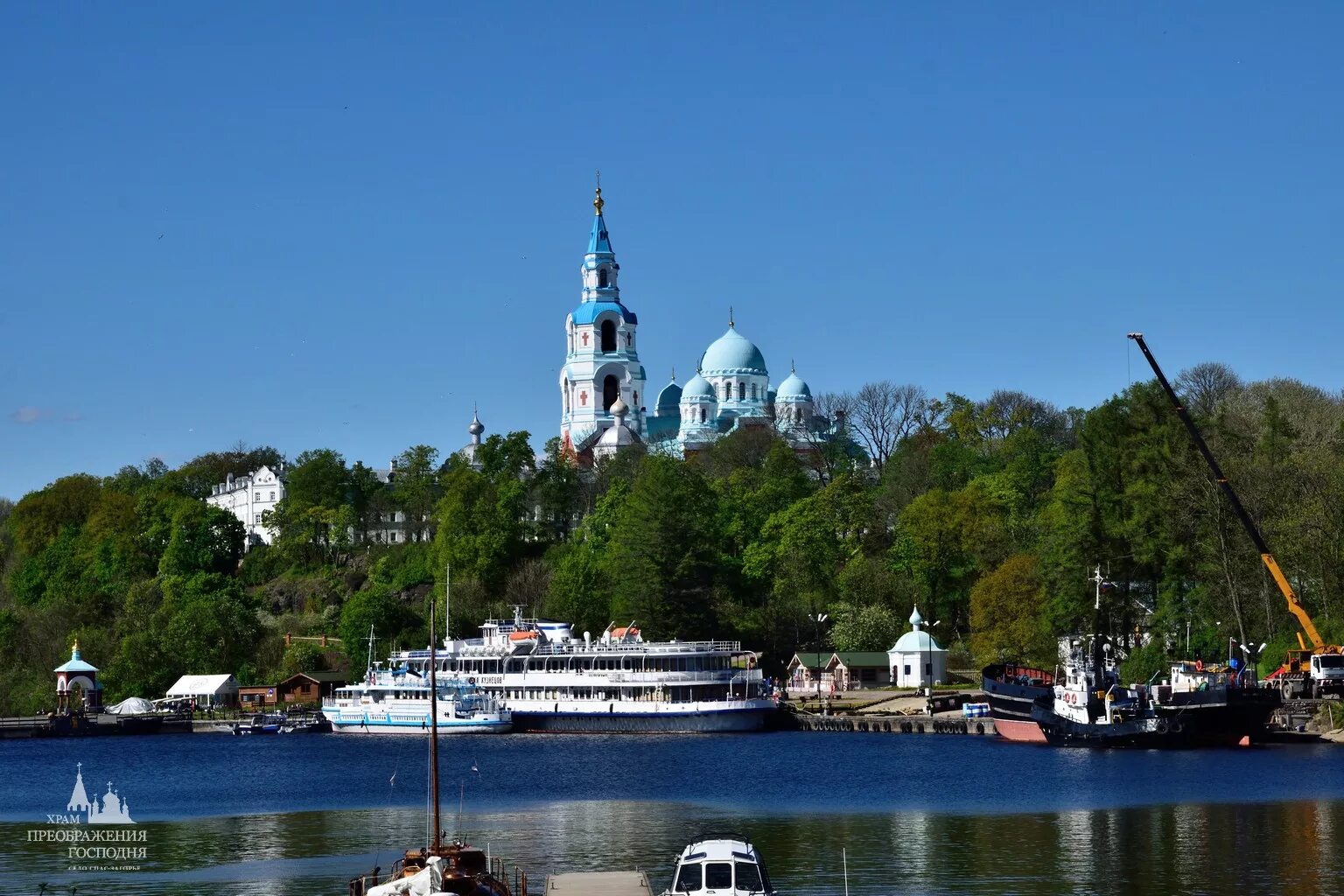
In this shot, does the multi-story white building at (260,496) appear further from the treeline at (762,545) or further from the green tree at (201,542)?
the green tree at (201,542)

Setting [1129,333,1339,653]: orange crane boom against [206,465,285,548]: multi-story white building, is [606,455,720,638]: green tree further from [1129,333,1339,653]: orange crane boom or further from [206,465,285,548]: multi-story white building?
[206,465,285,548]: multi-story white building

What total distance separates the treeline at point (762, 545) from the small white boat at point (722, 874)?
56379mm

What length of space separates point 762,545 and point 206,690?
128ft

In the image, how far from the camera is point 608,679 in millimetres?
113500

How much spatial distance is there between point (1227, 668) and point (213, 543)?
97.5 m


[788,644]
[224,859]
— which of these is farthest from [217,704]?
[224,859]

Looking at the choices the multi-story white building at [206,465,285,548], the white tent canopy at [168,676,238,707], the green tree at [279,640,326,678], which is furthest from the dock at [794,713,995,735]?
the multi-story white building at [206,465,285,548]

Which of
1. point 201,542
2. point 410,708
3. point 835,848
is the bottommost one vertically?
point 835,848

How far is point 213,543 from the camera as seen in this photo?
166 meters

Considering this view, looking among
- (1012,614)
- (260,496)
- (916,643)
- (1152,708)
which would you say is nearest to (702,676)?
(916,643)

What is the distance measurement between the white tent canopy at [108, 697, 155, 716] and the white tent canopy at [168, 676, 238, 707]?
475cm

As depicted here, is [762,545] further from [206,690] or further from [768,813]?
[768,813]

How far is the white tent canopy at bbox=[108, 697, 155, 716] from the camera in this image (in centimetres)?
12600

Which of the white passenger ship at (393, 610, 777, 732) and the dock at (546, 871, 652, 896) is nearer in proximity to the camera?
the dock at (546, 871, 652, 896)
